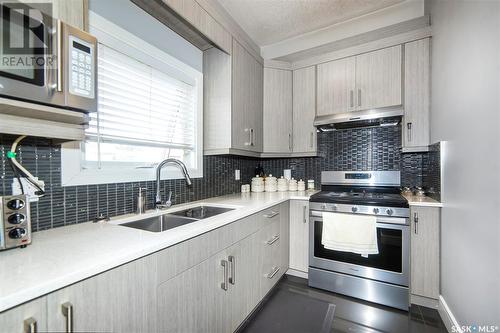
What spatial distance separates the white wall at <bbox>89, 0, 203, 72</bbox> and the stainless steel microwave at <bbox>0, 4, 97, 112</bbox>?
620 mm

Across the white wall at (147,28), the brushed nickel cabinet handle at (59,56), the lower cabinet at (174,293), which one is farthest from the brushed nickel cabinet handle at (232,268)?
the white wall at (147,28)

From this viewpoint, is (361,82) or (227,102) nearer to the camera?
(227,102)

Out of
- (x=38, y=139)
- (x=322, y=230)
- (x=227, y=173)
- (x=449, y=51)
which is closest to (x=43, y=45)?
(x=38, y=139)

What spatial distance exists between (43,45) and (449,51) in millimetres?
2342

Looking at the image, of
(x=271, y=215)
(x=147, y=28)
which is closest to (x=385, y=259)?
(x=271, y=215)

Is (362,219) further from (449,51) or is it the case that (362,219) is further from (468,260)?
(449,51)

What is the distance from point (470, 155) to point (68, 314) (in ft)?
6.42

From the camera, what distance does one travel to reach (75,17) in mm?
904

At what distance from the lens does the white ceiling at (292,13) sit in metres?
1.93

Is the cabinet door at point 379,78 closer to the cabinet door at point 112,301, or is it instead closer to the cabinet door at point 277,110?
the cabinet door at point 277,110

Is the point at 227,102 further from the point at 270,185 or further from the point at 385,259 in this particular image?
the point at 385,259

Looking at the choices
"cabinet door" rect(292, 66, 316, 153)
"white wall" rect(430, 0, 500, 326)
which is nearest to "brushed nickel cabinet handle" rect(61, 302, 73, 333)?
"white wall" rect(430, 0, 500, 326)

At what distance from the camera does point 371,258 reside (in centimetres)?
188

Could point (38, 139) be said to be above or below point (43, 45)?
below
